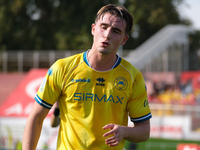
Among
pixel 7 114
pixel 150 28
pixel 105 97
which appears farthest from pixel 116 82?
pixel 150 28

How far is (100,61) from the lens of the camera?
8.54ft

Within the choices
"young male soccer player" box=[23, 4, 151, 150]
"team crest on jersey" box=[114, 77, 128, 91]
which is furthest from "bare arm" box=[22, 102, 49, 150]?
"team crest on jersey" box=[114, 77, 128, 91]

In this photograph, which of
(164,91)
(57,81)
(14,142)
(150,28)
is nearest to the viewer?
(57,81)

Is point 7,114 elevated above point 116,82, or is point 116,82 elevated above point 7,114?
point 116,82

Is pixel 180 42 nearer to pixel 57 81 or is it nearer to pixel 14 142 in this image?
pixel 14 142

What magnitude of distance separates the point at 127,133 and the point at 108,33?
2.55 feet

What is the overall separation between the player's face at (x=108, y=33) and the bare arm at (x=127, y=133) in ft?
1.93

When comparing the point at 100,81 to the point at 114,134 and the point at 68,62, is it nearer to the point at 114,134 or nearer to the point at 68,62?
the point at 68,62

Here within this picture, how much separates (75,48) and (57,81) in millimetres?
30375

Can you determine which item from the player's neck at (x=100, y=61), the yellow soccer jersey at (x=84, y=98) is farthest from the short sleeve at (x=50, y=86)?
the player's neck at (x=100, y=61)

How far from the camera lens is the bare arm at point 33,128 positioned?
7.91 feet

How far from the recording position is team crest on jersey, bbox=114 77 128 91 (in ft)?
8.51

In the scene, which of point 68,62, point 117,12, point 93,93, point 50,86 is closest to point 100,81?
point 93,93

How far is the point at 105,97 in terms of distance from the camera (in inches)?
101
